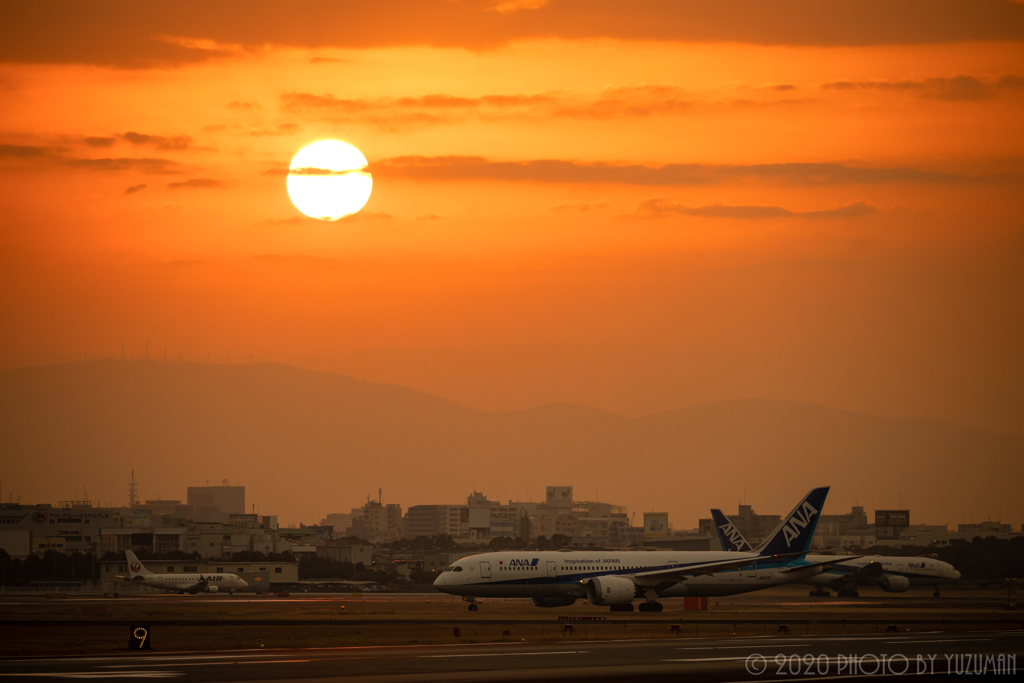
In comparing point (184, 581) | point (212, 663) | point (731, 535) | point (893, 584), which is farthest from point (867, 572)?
point (212, 663)

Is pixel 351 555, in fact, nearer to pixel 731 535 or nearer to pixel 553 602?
pixel 731 535

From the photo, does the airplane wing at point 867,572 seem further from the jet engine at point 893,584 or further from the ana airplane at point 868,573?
the jet engine at point 893,584

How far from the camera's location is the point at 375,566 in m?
192

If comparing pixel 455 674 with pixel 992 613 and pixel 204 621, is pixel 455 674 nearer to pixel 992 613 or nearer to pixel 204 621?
pixel 204 621

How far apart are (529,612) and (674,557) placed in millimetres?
10134

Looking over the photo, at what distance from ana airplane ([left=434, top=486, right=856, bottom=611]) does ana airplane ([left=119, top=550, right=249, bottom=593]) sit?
53.6m

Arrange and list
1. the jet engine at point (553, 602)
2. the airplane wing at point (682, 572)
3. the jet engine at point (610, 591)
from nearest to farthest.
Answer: the jet engine at point (610, 591) → the airplane wing at point (682, 572) → the jet engine at point (553, 602)

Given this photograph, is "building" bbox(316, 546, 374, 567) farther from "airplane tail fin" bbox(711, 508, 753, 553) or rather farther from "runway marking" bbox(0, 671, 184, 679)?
"runway marking" bbox(0, 671, 184, 679)

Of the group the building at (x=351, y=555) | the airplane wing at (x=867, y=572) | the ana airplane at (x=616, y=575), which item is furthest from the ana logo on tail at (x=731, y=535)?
the building at (x=351, y=555)

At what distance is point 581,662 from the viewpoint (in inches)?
1518

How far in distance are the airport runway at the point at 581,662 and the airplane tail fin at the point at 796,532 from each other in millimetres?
32357

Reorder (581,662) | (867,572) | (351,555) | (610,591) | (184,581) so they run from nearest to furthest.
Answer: (581,662)
(610,591)
(867,572)
(184,581)
(351,555)

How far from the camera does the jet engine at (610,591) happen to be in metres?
73.6

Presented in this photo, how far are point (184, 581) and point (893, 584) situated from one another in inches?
2767
